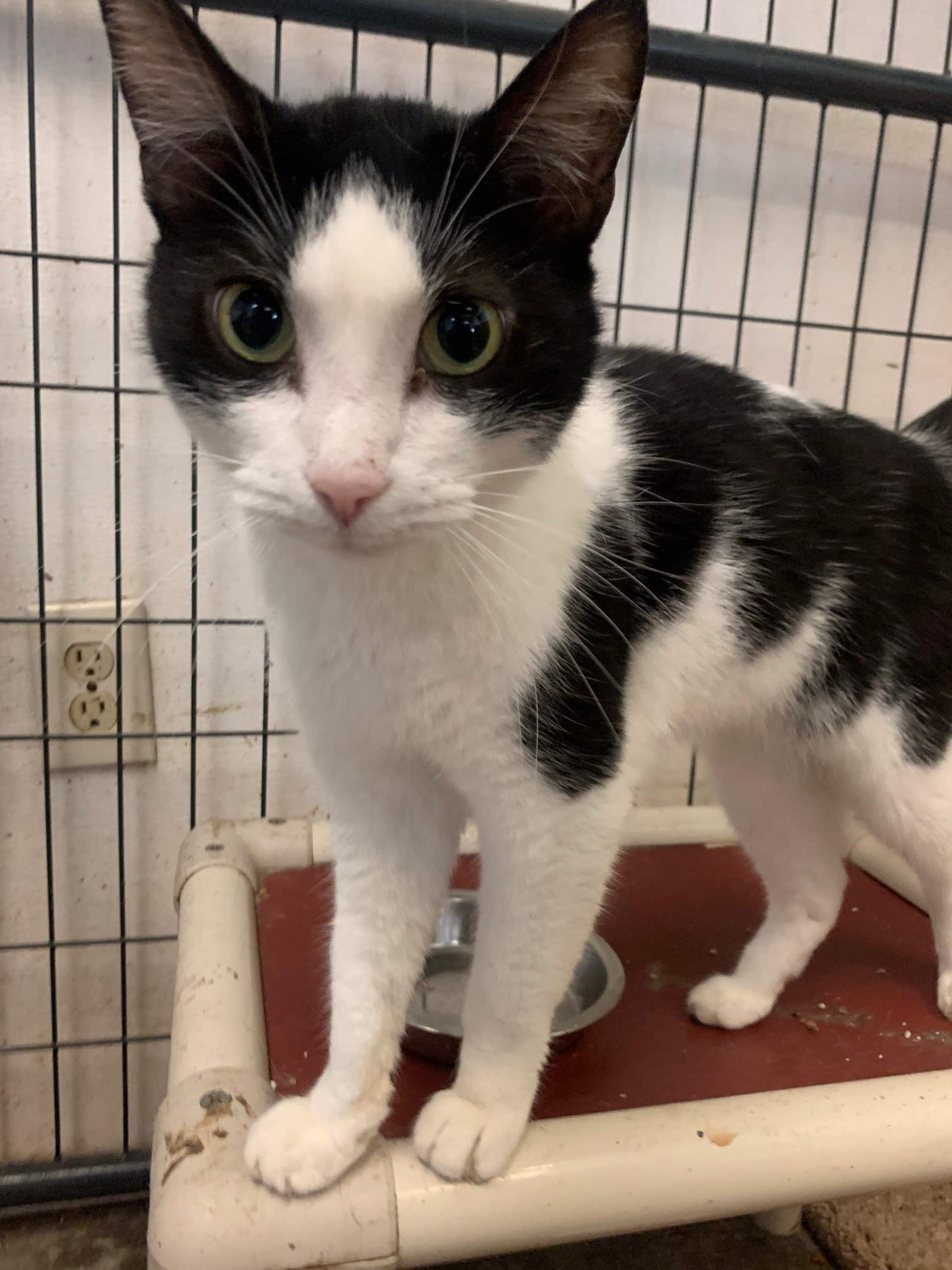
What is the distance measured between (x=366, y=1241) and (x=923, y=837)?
0.58 meters

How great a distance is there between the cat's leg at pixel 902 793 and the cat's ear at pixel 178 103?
2.28 feet

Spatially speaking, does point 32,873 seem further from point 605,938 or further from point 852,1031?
point 852,1031

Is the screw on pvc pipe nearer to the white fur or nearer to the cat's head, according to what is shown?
the white fur

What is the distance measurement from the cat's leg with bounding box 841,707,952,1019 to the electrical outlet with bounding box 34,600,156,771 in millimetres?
847

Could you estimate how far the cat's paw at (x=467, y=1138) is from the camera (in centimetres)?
62

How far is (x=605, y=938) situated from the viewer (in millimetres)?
1044

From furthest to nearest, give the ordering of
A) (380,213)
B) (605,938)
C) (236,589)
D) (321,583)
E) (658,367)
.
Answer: (236,589) < (605,938) < (658,367) < (321,583) < (380,213)

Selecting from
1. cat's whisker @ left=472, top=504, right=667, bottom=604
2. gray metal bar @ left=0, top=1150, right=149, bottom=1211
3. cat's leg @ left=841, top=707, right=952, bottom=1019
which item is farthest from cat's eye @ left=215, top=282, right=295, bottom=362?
gray metal bar @ left=0, top=1150, right=149, bottom=1211

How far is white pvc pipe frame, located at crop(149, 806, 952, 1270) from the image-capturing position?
58 centimetres

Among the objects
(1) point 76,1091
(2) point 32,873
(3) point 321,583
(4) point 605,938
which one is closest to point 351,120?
(3) point 321,583

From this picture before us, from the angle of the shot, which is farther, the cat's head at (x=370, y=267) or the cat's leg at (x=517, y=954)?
the cat's leg at (x=517, y=954)

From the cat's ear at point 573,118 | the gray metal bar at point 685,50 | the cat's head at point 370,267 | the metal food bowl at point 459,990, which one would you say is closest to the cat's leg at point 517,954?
the metal food bowl at point 459,990

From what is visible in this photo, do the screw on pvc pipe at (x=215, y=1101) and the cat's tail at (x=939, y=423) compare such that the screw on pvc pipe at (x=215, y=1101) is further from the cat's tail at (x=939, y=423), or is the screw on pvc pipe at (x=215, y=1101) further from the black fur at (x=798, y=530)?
the cat's tail at (x=939, y=423)

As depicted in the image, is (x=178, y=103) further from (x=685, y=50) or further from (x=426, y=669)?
(x=685, y=50)
